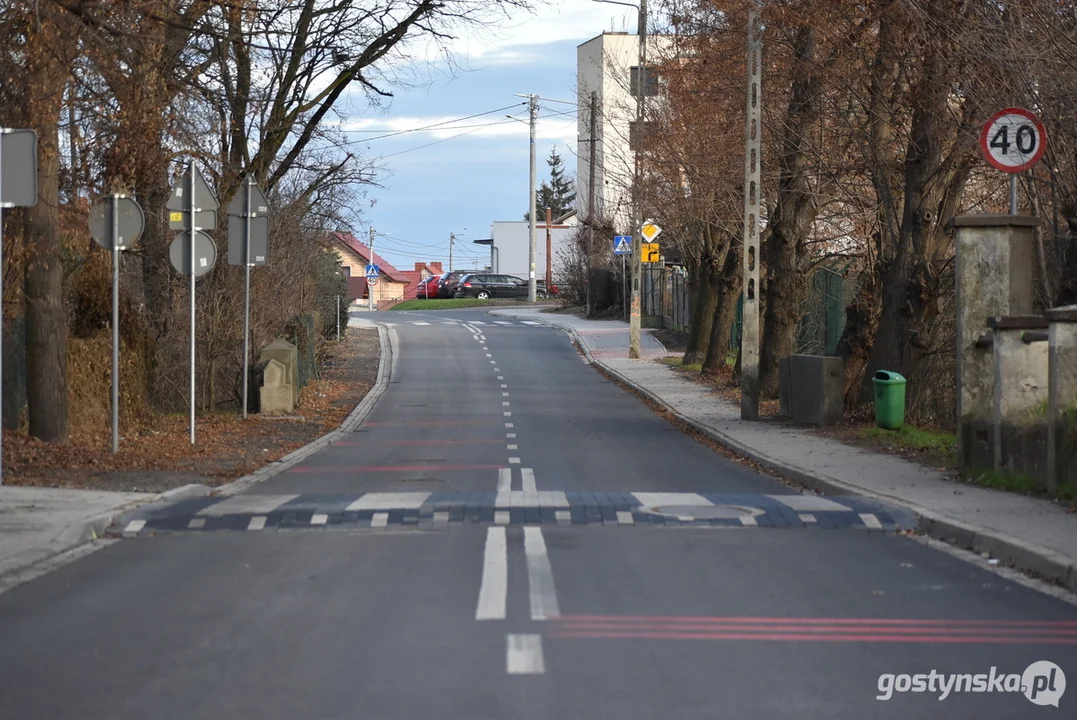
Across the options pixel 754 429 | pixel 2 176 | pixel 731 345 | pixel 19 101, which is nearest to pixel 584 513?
pixel 2 176

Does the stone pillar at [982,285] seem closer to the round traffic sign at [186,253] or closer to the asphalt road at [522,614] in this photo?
the asphalt road at [522,614]

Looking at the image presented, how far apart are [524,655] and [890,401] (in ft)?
45.0

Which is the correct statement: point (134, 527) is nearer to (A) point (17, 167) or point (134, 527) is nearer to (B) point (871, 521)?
(A) point (17, 167)

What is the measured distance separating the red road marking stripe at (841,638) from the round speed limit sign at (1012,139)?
679 cm

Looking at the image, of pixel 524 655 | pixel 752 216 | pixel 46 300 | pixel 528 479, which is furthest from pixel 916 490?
pixel 46 300

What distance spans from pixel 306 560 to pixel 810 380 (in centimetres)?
1378

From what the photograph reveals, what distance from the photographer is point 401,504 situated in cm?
1212

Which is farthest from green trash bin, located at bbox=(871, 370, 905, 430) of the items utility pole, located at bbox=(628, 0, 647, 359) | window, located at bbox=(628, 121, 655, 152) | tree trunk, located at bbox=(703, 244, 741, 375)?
window, located at bbox=(628, 121, 655, 152)

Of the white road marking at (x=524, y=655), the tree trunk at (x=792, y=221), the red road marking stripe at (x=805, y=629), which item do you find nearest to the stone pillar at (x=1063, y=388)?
the red road marking stripe at (x=805, y=629)

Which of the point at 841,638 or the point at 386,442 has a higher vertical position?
the point at 841,638

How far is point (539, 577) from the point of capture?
847 centimetres

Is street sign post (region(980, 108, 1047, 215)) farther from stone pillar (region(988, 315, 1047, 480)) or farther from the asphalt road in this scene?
the asphalt road

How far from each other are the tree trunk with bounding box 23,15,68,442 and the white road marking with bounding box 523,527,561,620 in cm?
821

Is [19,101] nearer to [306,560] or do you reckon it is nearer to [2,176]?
[2,176]
